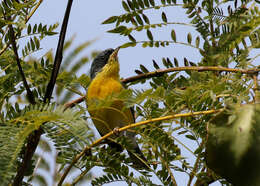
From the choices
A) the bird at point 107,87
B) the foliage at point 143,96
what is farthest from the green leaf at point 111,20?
the bird at point 107,87

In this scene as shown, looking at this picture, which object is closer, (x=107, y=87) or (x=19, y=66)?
(x=19, y=66)

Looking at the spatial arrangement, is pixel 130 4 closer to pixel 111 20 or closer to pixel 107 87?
pixel 111 20

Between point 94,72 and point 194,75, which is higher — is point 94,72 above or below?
below

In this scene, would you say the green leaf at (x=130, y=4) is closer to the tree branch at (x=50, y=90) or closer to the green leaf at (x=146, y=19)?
the green leaf at (x=146, y=19)

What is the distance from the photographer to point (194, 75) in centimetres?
129

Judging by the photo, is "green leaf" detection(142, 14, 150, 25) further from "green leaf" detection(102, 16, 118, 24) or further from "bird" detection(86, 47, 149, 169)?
"bird" detection(86, 47, 149, 169)

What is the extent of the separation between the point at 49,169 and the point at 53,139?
1.25 metres

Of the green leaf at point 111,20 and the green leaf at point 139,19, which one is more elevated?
the green leaf at point 111,20

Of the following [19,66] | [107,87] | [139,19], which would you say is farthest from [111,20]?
[107,87]

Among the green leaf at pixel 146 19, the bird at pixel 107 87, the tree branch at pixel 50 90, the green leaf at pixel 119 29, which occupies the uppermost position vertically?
the green leaf at pixel 146 19

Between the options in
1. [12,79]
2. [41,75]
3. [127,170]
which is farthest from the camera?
[41,75]

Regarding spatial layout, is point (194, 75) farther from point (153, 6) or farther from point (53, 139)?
point (153, 6)

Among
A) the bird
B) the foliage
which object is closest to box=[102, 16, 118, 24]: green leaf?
the foliage

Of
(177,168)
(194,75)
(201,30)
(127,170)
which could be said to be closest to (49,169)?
(127,170)
